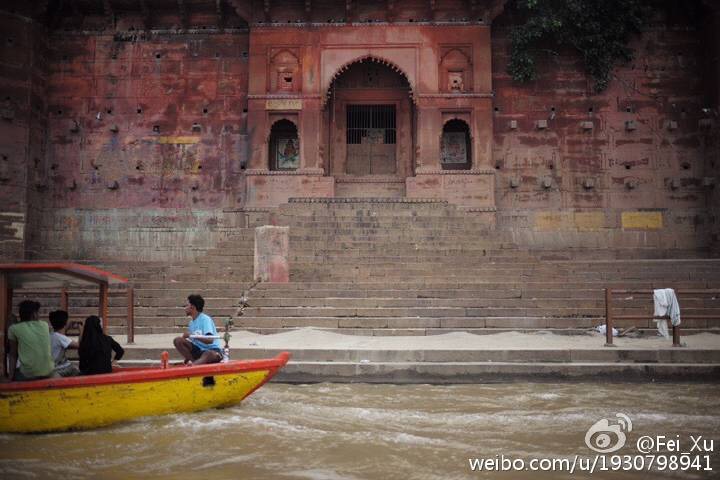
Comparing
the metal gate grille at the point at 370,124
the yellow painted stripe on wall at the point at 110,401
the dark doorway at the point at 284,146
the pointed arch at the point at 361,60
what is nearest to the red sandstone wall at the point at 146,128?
the dark doorway at the point at 284,146

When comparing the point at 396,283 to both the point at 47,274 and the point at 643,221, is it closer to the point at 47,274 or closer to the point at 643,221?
the point at 47,274

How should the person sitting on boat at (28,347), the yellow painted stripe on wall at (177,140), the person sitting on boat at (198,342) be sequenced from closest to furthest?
the person sitting on boat at (28,347) < the person sitting on boat at (198,342) < the yellow painted stripe on wall at (177,140)

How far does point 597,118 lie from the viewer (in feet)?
58.6

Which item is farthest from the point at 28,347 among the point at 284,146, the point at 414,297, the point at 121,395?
the point at 284,146

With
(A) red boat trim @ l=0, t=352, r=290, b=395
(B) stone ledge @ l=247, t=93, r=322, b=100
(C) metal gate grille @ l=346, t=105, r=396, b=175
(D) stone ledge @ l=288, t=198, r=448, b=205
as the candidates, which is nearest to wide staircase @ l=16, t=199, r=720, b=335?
(D) stone ledge @ l=288, t=198, r=448, b=205

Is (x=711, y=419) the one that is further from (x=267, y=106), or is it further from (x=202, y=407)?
(x=267, y=106)

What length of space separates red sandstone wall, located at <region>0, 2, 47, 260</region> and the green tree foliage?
528 inches

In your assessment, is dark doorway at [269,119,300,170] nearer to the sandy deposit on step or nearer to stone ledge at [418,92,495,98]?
stone ledge at [418,92,495,98]

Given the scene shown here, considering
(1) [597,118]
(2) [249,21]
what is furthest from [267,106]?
(1) [597,118]

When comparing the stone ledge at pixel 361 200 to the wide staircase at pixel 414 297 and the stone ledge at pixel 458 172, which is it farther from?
the stone ledge at pixel 458 172

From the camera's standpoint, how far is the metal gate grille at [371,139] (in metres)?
18.6

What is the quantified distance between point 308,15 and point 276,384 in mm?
12741

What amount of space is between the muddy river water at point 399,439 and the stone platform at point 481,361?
602mm

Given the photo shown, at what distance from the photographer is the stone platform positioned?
7.62 m
